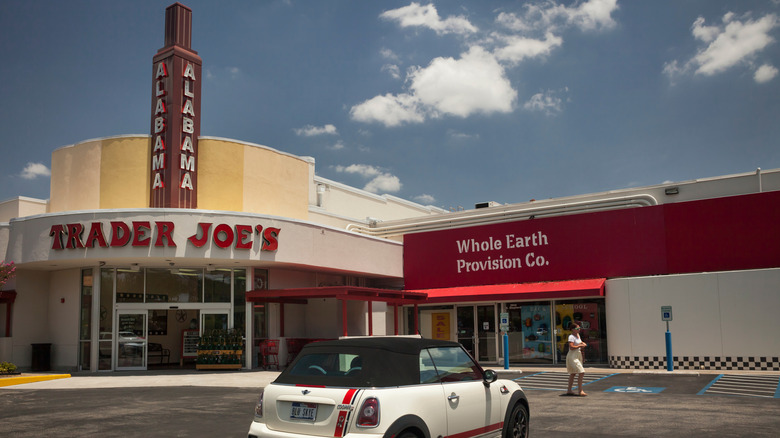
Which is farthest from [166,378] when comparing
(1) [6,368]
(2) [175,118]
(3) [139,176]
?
(2) [175,118]


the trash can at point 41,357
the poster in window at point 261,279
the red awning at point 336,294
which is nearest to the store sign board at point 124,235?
the red awning at point 336,294

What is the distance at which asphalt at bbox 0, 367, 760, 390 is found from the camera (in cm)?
1759

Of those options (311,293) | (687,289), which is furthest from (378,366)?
(687,289)

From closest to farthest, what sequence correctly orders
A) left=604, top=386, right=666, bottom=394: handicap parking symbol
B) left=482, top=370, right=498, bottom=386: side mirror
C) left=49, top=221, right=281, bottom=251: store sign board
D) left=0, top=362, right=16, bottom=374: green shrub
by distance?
left=482, top=370, right=498, bottom=386: side mirror < left=604, top=386, right=666, bottom=394: handicap parking symbol < left=0, top=362, right=16, bottom=374: green shrub < left=49, top=221, right=281, bottom=251: store sign board

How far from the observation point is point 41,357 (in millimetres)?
22828

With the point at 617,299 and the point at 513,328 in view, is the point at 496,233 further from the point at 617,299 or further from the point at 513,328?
the point at 617,299

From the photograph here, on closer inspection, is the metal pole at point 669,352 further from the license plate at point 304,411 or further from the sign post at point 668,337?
the license plate at point 304,411

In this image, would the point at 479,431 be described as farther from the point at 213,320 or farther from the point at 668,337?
the point at 213,320

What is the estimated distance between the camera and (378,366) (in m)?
6.53

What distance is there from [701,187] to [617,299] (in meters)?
4.71

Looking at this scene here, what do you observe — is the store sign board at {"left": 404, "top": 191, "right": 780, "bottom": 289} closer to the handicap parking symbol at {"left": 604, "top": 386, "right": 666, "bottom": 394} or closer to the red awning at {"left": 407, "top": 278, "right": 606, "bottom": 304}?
the red awning at {"left": 407, "top": 278, "right": 606, "bottom": 304}

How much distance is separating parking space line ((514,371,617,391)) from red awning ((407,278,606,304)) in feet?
11.1

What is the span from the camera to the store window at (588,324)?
73.8 ft

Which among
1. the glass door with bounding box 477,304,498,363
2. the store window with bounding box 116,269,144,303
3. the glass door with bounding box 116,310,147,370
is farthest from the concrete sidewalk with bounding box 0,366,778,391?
the glass door with bounding box 477,304,498,363
